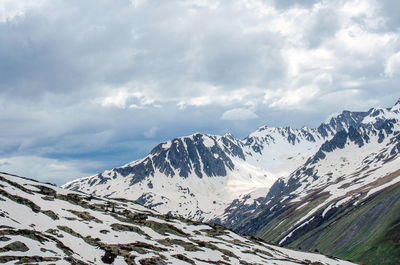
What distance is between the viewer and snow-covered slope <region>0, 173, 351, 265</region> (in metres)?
52.4

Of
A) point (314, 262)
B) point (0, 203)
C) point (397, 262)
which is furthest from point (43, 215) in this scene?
point (397, 262)

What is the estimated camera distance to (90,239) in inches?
2594

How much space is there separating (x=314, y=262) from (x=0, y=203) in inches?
2886

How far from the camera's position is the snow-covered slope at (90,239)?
5244 cm

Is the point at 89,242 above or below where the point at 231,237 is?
above

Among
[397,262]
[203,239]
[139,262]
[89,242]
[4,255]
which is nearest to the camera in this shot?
Answer: [4,255]

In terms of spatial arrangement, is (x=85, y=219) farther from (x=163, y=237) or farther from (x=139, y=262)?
(x=139, y=262)

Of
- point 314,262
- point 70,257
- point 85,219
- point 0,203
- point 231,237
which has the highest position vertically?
point 0,203

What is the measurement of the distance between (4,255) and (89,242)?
18.1m

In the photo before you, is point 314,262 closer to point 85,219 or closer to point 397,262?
point 85,219

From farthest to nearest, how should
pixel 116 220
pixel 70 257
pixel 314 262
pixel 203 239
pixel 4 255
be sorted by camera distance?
pixel 314 262 < pixel 203 239 < pixel 116 220 < pixel 70 257 < pixel 4 255

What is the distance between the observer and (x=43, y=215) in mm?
72500

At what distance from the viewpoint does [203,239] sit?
9319 centimetres

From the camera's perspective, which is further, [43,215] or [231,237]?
[231,237]
